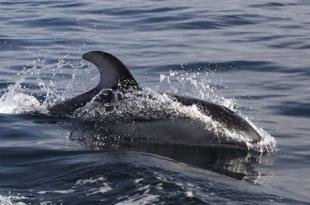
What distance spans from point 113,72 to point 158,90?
10.6 feet

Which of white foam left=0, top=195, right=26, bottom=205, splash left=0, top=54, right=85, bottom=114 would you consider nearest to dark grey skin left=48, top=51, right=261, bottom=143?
splash left=0, top=54, right=85, bottom=114

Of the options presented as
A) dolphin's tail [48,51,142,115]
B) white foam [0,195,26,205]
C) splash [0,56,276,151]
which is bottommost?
white foam [0,195,26,205]

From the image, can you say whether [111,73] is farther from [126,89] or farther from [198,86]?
[198,86]

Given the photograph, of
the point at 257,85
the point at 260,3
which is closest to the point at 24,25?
the point at 260,3

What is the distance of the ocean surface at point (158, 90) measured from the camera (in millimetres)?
7574

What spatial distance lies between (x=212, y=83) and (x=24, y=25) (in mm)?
8284

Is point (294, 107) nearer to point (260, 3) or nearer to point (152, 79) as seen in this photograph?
point (152, 79)

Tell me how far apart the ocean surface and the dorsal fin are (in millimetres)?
464

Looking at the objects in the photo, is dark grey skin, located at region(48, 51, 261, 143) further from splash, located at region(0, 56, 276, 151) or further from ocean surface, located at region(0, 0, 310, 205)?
ocean surface, located at region(0, 0, 310, 205)

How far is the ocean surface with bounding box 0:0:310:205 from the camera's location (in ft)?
24.8

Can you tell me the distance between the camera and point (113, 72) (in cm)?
978

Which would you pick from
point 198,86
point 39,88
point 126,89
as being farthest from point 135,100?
point 39,88

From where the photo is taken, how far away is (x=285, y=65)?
1516 centimetres

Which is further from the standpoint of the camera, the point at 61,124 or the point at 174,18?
the point at 174,18
